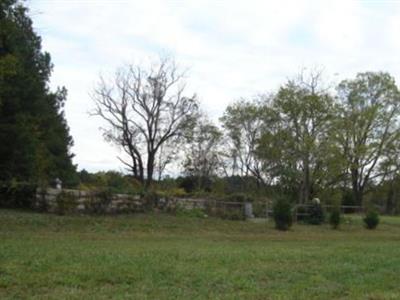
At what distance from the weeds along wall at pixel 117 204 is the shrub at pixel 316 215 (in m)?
4.40

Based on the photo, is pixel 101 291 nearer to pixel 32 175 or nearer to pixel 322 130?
pixel 32 175

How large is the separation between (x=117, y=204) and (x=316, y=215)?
1245 centimetres

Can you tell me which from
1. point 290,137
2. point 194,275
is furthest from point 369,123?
point 194,275

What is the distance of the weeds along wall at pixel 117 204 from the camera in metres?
23.0

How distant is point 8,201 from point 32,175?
2.86 m

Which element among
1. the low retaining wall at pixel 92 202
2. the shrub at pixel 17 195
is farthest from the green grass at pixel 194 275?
the shrub at pixel 17 195

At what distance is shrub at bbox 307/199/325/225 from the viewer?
31469 millimetres

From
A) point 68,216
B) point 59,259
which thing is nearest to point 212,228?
point 68,216

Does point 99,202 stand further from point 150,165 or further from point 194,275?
point 150,165

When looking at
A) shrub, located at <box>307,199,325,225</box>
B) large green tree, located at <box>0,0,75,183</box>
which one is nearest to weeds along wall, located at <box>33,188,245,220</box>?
Answer: large green tree, located at <box>0,0,75,183</box>

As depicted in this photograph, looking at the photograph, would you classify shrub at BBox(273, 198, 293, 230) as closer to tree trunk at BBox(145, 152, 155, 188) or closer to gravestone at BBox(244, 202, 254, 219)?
gravestone at BBox(244, 202, 254, 219)

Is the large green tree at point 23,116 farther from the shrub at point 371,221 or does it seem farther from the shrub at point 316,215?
the shrub at point 371,221

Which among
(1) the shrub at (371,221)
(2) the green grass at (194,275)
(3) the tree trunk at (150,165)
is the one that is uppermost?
(3) the tree trunk at (150,165)

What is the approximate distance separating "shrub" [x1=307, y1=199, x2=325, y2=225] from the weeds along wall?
14.5ft
